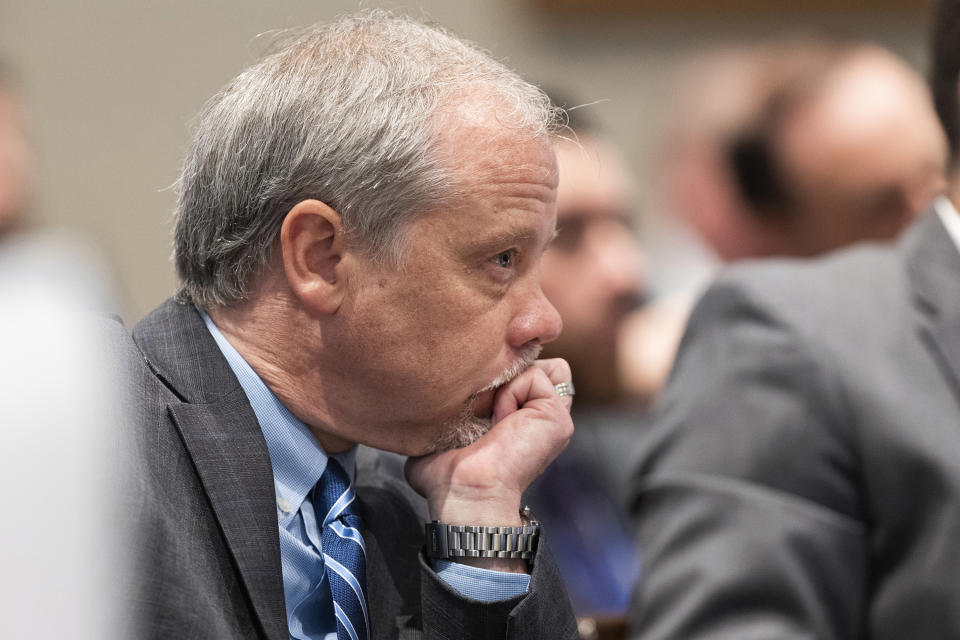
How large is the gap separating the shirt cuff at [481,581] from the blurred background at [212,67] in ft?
11.3

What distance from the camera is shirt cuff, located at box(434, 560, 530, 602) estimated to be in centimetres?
168

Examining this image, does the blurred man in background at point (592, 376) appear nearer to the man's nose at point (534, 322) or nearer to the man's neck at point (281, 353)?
the man's nose at point (534, 322)

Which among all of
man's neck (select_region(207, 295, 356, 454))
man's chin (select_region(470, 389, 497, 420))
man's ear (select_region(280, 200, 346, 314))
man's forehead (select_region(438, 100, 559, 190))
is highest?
man's forehead (select_region(438, 100, 559, 190))

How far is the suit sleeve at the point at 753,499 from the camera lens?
1.62 meters

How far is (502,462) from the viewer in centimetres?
180

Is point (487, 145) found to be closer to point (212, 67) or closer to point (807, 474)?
point (807, 474)

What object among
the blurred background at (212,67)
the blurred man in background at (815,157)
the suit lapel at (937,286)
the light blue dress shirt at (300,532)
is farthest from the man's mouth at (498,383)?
the blurred background at (212,67)

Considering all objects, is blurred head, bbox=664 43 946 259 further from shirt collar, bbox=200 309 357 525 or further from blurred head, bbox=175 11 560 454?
shirt collar, bbox=200 309 357 525

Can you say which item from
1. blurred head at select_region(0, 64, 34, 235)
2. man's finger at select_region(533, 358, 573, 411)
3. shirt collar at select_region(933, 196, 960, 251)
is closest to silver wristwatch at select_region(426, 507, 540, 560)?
man's finger at select_region(533, 358, 573, 411)

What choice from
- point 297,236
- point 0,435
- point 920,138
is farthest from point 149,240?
point 0,435

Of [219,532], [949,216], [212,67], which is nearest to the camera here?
[219,532]

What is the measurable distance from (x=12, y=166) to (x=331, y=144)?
2.50 meters

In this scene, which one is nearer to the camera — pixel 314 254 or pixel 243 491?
pixel 243 491

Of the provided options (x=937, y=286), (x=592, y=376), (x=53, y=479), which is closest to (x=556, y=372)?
(x=937, y=286)
